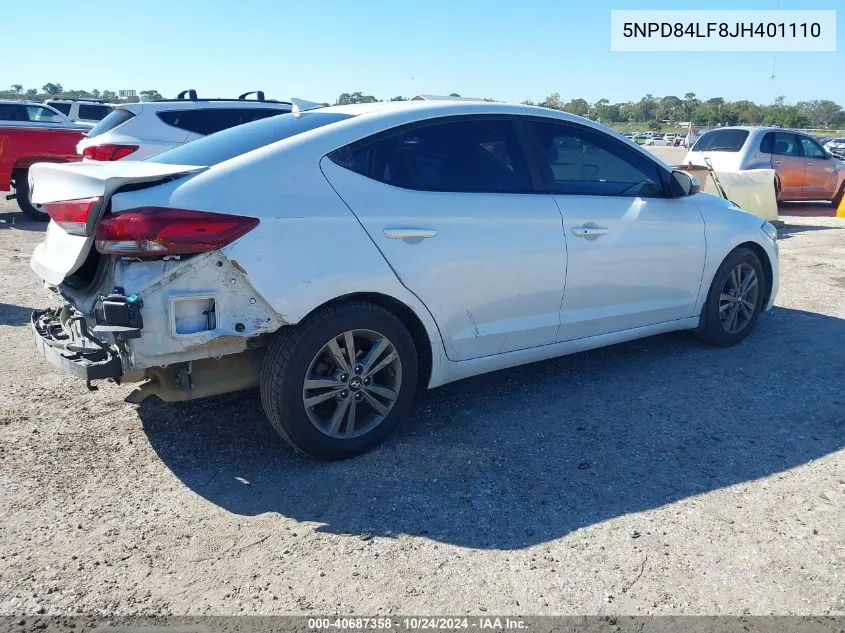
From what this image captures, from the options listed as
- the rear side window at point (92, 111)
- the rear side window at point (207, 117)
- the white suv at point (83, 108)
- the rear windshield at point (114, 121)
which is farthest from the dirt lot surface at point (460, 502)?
the rear side window at point (92, 111)

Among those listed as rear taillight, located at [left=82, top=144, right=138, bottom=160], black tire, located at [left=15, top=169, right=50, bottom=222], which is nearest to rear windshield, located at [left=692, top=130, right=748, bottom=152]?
rear taillight, located at [left=82, top=144, right=138, bottom=160]

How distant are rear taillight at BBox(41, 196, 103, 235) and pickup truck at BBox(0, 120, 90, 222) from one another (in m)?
9.61

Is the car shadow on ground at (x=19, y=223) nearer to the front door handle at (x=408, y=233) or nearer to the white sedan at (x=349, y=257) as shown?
the white sedan at (x=349, y=257)

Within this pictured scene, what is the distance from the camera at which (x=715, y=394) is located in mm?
4738

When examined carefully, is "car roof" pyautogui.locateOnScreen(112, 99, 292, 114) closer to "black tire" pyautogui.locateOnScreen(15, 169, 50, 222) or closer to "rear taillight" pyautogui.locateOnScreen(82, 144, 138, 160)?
"rear taillight" pyautogui.locateOnScreen(82, 144, 138, 160)

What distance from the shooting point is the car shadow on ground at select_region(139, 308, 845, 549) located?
11.0 ft

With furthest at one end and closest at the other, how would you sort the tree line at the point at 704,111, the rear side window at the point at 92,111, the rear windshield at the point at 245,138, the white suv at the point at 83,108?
the tree line at the point at 704,111 < the rear side window at the point at 92,111 < the white suv at the point at 83,108 < the rear windshield at the point at 245,138

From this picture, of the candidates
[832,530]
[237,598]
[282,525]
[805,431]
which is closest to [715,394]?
[805,431]

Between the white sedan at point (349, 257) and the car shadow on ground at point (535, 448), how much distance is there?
0.29m

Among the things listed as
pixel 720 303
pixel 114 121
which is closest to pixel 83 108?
pixel 114 121

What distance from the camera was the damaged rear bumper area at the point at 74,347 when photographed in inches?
131

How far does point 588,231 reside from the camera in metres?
4.51

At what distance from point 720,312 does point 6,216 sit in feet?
40.6

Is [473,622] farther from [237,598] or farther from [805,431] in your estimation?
[805,431]
